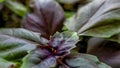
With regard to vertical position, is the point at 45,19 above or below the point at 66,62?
above

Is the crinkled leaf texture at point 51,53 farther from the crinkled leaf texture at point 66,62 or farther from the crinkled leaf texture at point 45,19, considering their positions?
the crinkled leaf texture at point 45,19

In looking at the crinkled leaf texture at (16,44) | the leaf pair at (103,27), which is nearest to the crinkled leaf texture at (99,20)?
the leaf pair at (103,27)

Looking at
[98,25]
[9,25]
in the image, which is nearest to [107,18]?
[98,25]

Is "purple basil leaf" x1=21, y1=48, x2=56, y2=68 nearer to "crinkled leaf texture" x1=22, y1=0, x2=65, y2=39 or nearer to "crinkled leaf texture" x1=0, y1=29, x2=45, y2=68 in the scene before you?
"crinkled leaf texture" x1=0, y1=29, x2=45, y2=68

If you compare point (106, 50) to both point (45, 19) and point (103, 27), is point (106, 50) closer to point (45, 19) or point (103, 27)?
point (103, 27)

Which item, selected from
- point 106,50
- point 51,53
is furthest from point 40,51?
point 106,50

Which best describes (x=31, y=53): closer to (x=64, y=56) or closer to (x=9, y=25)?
(x=64, y=56)
